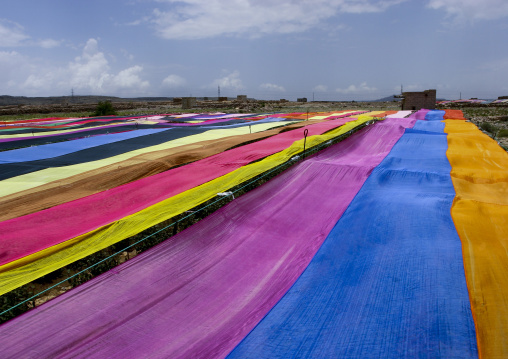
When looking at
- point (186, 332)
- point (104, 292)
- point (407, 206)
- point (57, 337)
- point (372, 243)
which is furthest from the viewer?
point (407, 206)

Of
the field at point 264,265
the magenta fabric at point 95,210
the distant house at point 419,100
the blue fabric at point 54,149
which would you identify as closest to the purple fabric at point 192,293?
the field at point 264,265

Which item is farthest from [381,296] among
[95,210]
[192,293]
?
[95,210]

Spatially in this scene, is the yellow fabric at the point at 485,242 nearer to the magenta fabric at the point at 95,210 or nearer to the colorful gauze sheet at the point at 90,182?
the magenta fabric at the point at 95,210

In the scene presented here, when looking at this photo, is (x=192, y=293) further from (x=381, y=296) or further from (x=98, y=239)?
(x=381, y=296)

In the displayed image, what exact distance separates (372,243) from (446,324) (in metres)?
1.18

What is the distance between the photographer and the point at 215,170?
5461 millimetres

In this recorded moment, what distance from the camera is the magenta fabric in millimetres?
2967

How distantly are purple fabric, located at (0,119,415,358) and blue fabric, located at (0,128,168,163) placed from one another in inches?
214

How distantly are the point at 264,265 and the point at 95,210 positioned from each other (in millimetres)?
1955

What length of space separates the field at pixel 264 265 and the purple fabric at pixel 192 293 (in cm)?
1

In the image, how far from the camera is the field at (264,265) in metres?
2.12

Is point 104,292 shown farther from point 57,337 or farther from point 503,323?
point 503,323

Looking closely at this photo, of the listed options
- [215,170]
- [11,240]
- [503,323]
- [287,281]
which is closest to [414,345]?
[503,323]

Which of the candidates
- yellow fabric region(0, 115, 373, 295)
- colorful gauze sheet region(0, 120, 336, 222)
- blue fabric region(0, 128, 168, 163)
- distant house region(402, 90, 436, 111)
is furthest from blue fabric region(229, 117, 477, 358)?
distant house region(402, 90, 436, 111)
